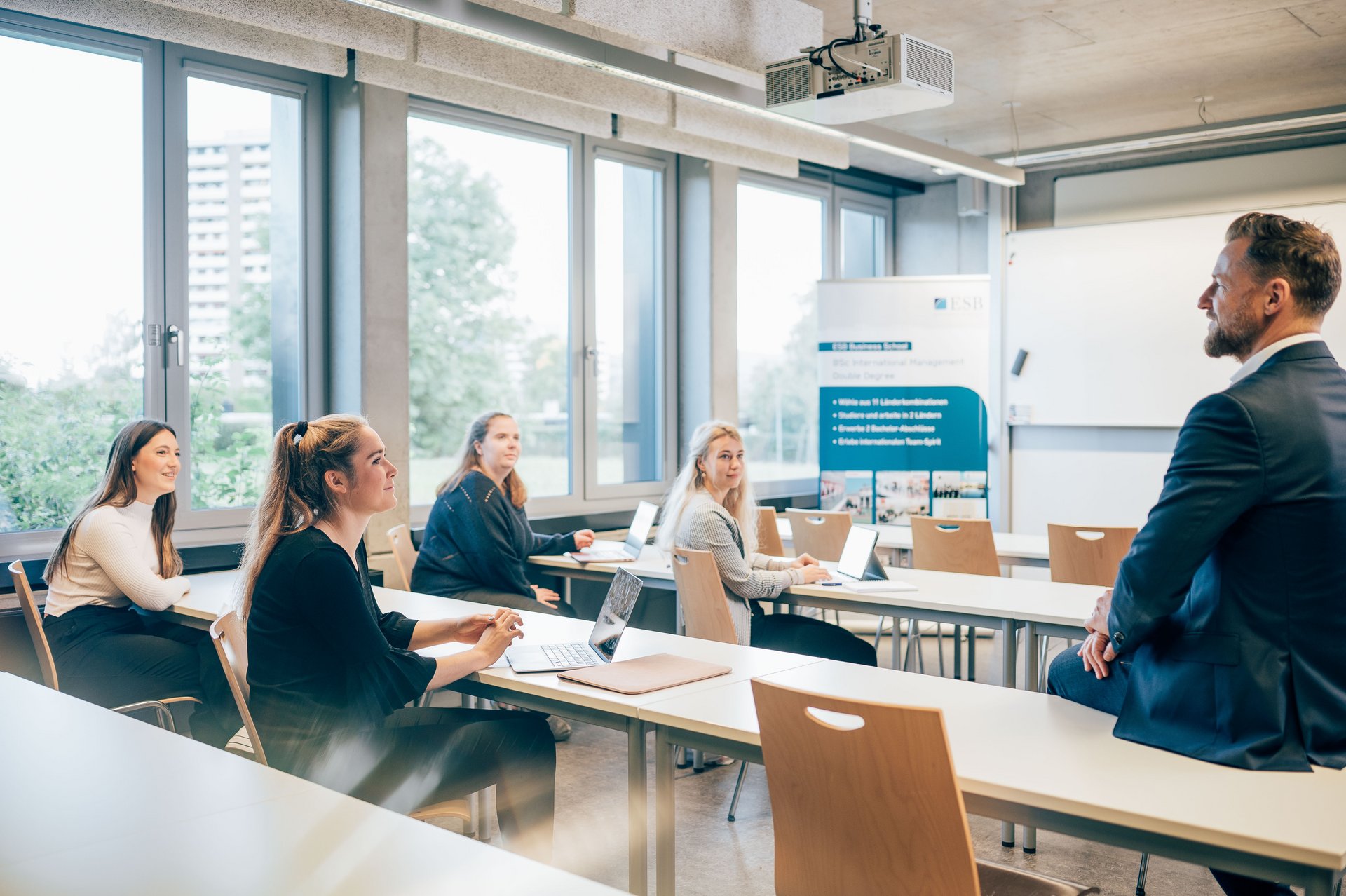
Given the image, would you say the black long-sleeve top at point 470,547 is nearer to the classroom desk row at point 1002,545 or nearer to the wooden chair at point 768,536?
the wooden chair at point 768,536

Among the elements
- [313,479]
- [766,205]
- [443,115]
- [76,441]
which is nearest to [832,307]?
[766,205]

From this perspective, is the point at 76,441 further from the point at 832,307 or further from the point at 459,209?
the point at 832,307

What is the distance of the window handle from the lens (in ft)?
15.6

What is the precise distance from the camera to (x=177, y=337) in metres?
4.76

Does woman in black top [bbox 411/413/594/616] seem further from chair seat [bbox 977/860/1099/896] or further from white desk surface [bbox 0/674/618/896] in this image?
chair seat [bbox 977/860/1099/896]

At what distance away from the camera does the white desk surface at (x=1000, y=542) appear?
5.02 metres

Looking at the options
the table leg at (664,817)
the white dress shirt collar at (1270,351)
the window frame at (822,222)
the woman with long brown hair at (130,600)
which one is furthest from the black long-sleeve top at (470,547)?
the white dress shirt collar at (1270,351)

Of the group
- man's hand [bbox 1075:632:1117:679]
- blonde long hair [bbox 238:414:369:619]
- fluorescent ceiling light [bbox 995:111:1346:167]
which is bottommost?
man's hand [bbox 1075:632:1117:679]

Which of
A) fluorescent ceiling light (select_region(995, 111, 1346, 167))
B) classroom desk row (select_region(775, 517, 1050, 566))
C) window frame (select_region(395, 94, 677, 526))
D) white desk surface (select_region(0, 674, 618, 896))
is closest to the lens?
white desk surface (select_region(0, 674, 618, 896))

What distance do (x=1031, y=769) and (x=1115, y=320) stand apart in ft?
20.3

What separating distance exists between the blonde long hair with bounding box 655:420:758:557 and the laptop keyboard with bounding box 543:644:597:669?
4.24 ft

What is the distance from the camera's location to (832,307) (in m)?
7.57

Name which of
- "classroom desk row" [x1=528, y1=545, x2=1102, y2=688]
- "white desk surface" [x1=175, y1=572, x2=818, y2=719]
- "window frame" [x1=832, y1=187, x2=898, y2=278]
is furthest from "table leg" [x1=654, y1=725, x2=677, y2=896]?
"window frame" [x1=832, y1=187, x2=898, y2=278]

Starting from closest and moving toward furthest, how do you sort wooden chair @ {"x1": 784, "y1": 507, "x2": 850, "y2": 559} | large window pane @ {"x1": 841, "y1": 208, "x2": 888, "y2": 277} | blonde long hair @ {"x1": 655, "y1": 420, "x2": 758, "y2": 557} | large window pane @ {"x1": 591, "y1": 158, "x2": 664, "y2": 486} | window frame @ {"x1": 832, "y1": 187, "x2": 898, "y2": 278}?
blonde long hair @ {"x1": 655, "y1": 420, "x2": 758, "y2": 557}
wooden chair @ {"x1": 784, "y1": 507, "x2": 850, "y2": 559}
large window pane @ {"x1": 591, "y1": 158, "x2": 664, "y2": 486}
window frame @ {"x1": 832, "y1": 187, "x2": 898, "y2": 278}
large window pane @ {"x1": 841, "y1": 208, "x2": 888, "y2": 277}
